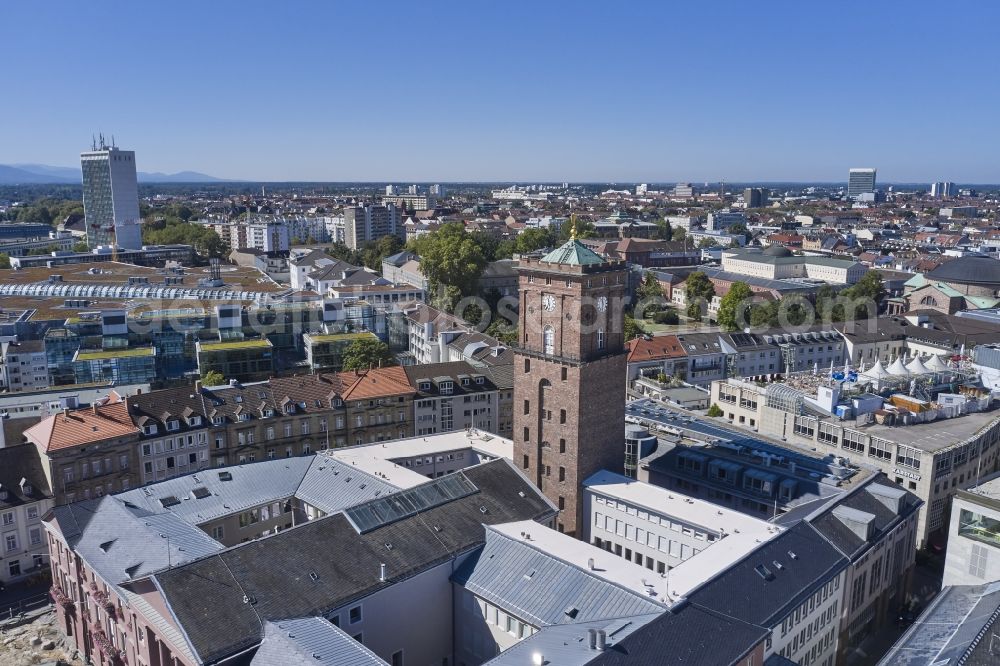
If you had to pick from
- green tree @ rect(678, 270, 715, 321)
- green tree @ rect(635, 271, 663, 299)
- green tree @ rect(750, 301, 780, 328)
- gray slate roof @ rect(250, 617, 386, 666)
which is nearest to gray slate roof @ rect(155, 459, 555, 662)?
gray slate roof @ rect(250, 617, 386, 666)

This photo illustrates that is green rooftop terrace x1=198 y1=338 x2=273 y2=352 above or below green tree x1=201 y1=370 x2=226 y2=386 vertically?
above

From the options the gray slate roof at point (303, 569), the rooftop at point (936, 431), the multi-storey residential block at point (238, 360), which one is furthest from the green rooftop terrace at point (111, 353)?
the rooftop at point (936, 431)

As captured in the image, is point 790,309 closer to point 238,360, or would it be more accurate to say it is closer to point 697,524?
point 238,360

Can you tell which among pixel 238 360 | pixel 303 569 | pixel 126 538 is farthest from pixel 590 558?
pixel 238 360

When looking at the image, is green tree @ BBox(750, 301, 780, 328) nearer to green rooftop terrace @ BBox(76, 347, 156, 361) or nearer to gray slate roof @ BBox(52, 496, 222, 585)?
green rooftop terrace @ BBox(76, 347, 156, 361)

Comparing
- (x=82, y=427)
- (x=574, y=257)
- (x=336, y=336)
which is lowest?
(x=336, y=336)

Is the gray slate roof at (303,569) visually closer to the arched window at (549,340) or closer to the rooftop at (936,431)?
the arched window at (549,340)

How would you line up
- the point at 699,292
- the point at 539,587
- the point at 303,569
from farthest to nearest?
1. the point at 699,292
2. the point at 539,587
3. the point at 303,569
